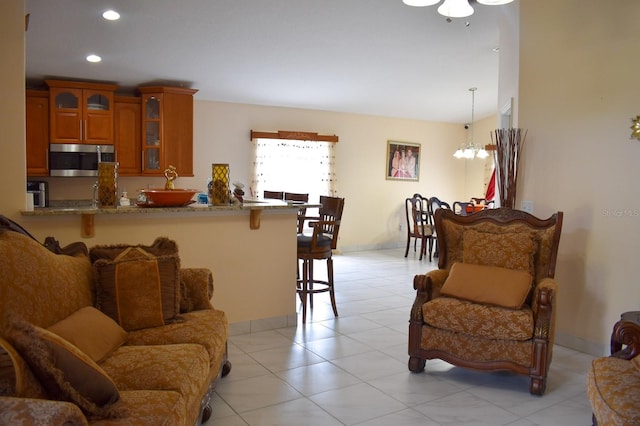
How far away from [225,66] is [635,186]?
4.33 metres

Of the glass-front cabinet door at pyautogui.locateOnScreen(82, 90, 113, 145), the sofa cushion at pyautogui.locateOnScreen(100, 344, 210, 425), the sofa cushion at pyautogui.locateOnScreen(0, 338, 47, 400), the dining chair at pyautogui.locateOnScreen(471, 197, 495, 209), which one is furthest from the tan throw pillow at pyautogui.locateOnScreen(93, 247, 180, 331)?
the dining chair at pyautogui.locateOnScreen(471, 197, 495, 209)

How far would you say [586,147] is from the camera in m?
3.69

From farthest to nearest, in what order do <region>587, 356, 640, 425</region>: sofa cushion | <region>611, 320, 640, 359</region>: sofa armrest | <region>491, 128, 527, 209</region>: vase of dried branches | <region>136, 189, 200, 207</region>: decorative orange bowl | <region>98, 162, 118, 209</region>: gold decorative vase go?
<region>491, 128, 527, 209</region>: vase of dried branches, <region>136, 189, 200, 207</region>: decorative orange bowl, <region>98, 162, 118, 209</region>: gold decorative vase, <region>611, 320, 640, 359</region>: sofa armrest, <region>587, 356, 640, 425</region>: sofa cushion

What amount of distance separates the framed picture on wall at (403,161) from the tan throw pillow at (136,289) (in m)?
6.72

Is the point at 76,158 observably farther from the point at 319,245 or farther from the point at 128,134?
the point at 319,245

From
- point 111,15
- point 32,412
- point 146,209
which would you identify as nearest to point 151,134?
point 111,15

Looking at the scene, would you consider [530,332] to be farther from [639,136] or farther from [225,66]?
[225,66]

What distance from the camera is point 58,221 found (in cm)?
328

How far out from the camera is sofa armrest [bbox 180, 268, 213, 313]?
2.95 meters

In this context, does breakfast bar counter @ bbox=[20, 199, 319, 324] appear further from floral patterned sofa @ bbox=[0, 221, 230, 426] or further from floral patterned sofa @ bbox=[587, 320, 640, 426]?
floral patterned sofa @ bbox=[587, 320, 640, 426]

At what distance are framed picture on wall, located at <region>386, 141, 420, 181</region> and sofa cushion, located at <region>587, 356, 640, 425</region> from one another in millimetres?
6928

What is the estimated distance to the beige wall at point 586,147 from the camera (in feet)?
11.3

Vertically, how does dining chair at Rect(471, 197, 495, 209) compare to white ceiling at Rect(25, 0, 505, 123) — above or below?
below

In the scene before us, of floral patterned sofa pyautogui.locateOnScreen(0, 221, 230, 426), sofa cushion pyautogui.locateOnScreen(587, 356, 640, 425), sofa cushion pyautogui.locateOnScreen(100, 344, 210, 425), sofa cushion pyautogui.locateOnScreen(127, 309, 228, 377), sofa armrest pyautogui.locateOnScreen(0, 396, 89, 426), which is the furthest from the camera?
sofa cushion pyautogui.locateOnScreen(127, 309, 228, 377)
